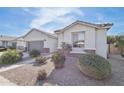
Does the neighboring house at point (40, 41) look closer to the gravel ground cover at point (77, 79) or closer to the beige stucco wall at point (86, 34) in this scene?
the beige stucco wall at point (86, 34)

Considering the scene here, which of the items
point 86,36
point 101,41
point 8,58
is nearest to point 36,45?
point 8,58

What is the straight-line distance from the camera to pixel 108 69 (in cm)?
656

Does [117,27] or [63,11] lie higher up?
[63,11]

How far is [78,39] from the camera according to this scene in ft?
37.2

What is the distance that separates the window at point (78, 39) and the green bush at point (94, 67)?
4.34m

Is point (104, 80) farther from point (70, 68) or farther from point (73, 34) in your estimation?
point (73, 34)

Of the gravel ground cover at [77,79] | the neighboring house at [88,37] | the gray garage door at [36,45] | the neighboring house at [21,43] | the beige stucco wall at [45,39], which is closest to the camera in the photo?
the gravel ground cover at [77,79]

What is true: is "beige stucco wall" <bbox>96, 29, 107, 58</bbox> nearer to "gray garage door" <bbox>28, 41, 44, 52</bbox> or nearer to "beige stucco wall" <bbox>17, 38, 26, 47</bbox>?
"gray garage door" <bbox>28, 41, 44, 52</bbox>

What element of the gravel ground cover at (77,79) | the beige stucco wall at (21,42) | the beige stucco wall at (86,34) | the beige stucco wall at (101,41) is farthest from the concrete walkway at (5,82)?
the beige stucco wall at (21,42)

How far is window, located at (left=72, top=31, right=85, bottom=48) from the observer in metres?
11.1

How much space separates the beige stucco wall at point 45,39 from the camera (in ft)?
44.2

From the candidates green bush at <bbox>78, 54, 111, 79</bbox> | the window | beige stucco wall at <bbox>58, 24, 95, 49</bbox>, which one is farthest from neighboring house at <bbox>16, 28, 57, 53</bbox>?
green bush at <bbox>78, 54, 111, 79</bbox>

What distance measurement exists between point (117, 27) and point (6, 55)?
8.31 metres
